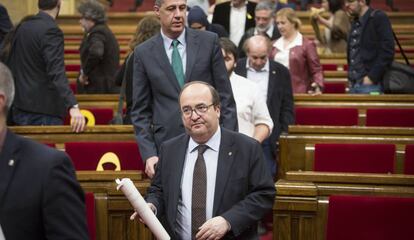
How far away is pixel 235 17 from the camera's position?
8.23 meters

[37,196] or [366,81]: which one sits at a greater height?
[37,196]

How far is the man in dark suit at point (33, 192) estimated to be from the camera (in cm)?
232

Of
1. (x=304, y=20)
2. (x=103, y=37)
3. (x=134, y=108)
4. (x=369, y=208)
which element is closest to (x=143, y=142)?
(x=134, y=108)

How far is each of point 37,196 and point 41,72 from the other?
10.2ft

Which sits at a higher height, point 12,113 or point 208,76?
point 208,76

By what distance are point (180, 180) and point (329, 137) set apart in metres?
1.84

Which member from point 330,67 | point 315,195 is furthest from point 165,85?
point 330,67

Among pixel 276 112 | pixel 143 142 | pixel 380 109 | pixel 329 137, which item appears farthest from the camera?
pixel 380 109

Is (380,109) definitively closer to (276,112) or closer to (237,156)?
(276,112)

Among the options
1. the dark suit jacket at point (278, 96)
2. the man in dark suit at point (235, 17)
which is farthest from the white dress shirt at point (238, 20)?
the dark suit jacket at point (278, 96)

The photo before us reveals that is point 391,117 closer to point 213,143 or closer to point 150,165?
point 150,165

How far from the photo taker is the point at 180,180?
360cm

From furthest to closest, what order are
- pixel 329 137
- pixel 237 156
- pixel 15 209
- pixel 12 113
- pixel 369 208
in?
pixel 12 113, pixel 329 137, pixel 369 208, pixel 237 156, pixel 15 209

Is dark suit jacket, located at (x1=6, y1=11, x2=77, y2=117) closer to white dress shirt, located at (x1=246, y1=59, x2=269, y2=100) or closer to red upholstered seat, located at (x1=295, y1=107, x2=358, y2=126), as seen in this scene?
white dress shirt, located at (x1=246, y1=59, x2=269, y2=100)
